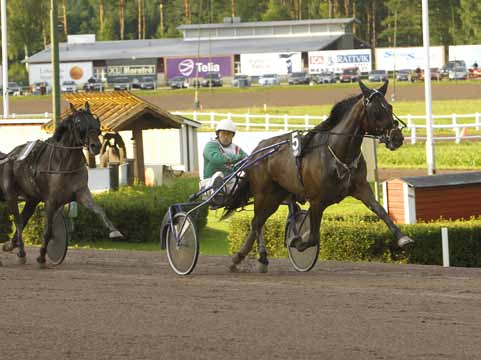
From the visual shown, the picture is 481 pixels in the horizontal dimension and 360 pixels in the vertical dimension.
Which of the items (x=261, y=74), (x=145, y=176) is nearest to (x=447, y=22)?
(x=261, y=74)

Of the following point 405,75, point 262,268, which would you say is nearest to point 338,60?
point 405,75

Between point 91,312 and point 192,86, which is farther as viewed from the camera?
point 192,86

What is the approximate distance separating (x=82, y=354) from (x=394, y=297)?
2950 mm

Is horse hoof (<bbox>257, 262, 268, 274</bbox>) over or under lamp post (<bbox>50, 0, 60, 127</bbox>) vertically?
under

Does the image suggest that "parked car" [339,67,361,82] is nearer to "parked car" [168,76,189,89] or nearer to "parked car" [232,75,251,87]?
"parked car" [232,75,251,87]

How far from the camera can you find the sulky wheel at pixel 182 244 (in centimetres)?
1130

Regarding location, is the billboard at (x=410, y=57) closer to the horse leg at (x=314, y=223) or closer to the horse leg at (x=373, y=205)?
the horse leg at (x=314, y=223)

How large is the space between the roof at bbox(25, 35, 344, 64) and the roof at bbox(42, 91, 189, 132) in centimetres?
5965

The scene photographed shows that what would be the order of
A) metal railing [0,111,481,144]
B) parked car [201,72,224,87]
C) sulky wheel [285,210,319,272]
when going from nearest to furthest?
1. sulky wheel [285,210,319,272]
2. metal railing [0,111,481,144]
3. parked car [201,72,224,87]

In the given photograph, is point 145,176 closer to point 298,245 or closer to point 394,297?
point 298,245

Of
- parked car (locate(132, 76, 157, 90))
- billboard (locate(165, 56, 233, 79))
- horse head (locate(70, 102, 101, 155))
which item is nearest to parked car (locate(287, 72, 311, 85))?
billboard (locate(165, 56, 233, 79))

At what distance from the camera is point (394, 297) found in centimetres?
906

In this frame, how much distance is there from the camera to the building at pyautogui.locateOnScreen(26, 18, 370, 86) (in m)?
84.5

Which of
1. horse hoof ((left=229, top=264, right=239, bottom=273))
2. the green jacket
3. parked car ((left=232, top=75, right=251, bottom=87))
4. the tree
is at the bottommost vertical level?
horse hoof ((left=229, top=264, right=239, bottom=273))
